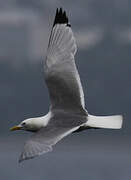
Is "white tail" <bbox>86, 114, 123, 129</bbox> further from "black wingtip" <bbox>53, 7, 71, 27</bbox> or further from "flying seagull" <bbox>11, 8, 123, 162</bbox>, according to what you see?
"black wingtip" <bbox>53, 7, 71, 27</bbox>

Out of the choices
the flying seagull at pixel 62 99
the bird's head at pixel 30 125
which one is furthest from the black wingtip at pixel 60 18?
the bird's head at pixel 30 125

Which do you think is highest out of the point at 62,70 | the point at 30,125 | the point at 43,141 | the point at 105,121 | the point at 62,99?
the point at 62,70

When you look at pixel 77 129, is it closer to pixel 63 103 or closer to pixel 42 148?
pixel 63 103

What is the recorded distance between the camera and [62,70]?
9773 millimetres

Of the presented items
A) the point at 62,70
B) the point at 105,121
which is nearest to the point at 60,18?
the point at 62,70

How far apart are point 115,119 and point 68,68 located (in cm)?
131

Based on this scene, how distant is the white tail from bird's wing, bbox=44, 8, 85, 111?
0.34m

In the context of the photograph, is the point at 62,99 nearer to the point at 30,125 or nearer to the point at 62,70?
the point at 62,70

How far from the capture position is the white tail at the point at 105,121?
9.02 m

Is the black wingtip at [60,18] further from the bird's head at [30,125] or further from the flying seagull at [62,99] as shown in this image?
the bird's head at [30,125]

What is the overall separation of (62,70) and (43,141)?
2173 millimetres

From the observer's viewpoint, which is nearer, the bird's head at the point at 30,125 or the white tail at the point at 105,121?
the white tail at the point at 105,121

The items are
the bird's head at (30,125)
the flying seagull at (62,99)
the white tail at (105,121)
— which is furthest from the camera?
the bird's head at (30,125)

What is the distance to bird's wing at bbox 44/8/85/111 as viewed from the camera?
30.9 ft
